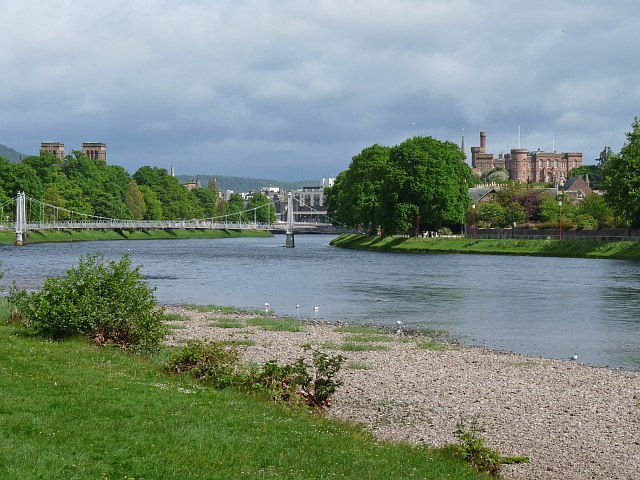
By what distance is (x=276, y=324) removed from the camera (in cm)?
3225

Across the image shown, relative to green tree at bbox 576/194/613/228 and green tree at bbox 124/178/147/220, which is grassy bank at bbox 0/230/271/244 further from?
green tree at bbox 576/194/613/228

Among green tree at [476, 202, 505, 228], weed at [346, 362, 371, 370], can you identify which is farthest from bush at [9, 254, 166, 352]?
green tree at [476, 202, 505, 228]

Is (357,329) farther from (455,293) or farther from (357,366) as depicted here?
(455,293)

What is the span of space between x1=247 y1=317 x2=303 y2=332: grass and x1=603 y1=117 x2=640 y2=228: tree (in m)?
53.0

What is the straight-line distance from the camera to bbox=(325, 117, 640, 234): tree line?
8512 cm

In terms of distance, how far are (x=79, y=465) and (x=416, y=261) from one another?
71.6m

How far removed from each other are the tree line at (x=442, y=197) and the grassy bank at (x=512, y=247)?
7.14ft

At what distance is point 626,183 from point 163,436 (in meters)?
74.2

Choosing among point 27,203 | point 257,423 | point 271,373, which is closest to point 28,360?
point 271,373

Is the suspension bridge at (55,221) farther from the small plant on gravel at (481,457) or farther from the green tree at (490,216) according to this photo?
the small plant on gravel at (481,457)

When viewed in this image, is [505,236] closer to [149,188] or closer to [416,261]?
[416,261]

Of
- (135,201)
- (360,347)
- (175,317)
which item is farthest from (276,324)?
(135,201)

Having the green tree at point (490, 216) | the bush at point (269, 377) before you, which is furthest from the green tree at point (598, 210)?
the bush at point (269, 377)

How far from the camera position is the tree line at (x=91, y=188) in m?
144
